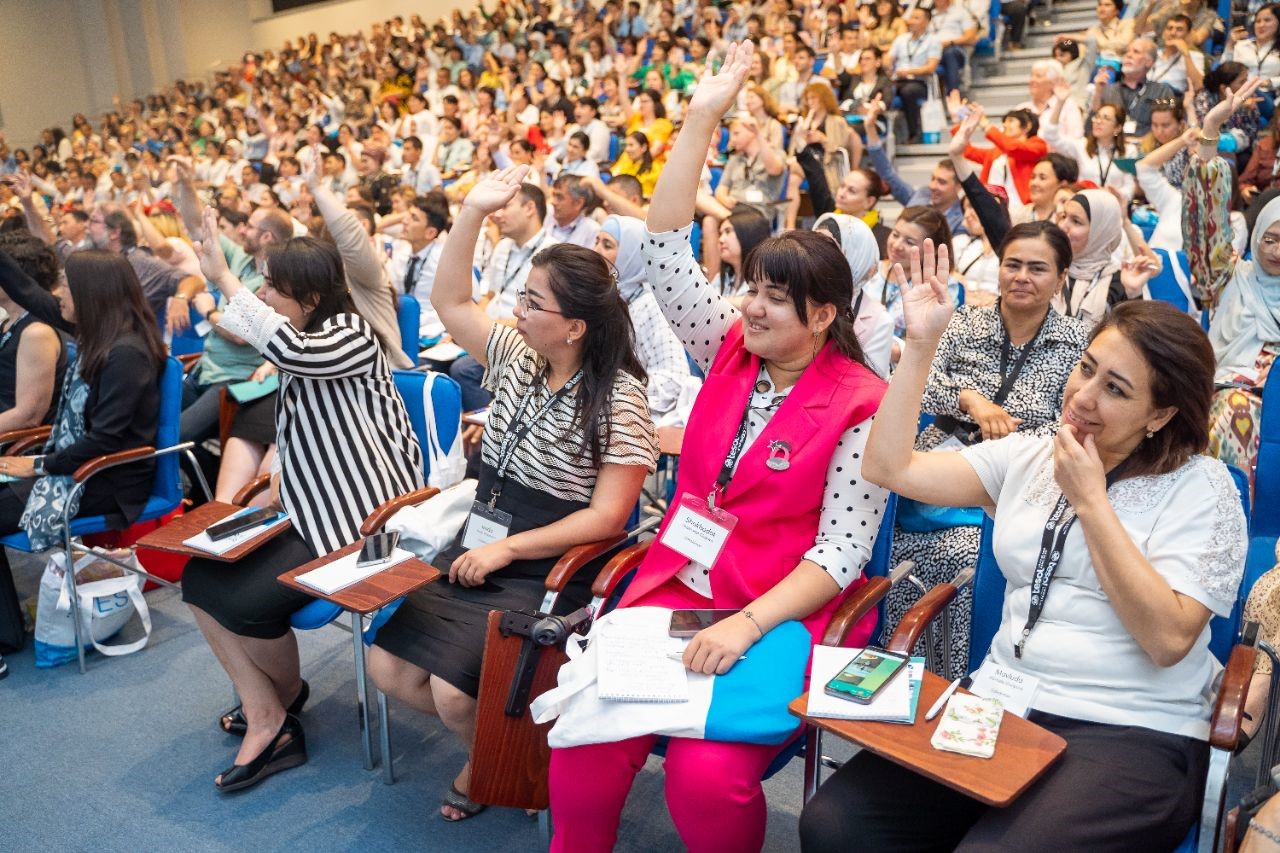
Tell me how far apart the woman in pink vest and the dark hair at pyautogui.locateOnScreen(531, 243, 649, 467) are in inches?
7.6

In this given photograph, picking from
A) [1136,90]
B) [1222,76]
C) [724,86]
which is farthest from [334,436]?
[1136,90]

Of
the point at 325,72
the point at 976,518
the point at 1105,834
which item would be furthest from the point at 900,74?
the point at 325,72

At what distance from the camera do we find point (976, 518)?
2.45 metres

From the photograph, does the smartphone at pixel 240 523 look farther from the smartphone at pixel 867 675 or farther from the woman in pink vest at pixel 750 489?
the smartphone at pixel 867 675

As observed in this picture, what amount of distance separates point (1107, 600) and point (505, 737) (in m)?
1.16

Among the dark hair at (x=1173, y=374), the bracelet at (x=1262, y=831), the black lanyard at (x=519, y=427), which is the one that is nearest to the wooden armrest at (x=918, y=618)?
the dark hair at (x=1173, y=374)

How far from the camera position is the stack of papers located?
149 cm

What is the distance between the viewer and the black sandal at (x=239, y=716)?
107 inches

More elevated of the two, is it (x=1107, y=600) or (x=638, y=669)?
(x=1107, y=600)

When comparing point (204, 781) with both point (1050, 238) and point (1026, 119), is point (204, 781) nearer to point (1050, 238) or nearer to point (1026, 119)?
point (1050, 238)

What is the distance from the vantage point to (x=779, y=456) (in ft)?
6.32

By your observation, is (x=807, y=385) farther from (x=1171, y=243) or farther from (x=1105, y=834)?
(x=1171, y=243)

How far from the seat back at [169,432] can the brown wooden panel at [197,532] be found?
719mm

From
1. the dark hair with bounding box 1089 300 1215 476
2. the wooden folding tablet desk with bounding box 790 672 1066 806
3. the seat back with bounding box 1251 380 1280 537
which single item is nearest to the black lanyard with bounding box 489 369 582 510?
the wooden folding tablet desk with bounding box 790 672 1066 806
